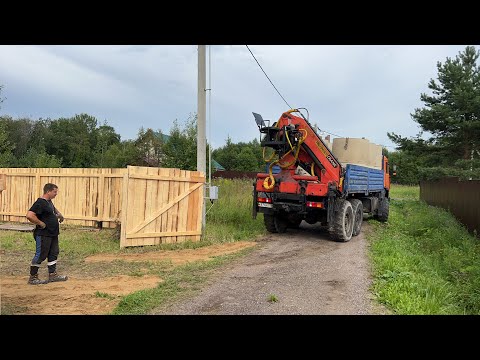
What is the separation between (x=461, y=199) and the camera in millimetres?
14430

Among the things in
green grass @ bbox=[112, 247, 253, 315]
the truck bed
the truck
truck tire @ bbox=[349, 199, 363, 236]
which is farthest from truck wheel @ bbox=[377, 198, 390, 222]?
green grass @ bbox=[112, 247, 253, 315]

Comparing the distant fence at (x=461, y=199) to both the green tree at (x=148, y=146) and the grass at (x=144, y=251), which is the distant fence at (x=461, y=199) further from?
the green tree at (x=148, y=146)

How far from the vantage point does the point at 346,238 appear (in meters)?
10.4

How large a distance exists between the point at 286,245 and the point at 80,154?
49.2 m

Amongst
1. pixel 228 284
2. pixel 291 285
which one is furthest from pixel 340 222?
pixel 228 284

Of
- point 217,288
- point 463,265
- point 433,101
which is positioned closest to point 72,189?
point 217,288

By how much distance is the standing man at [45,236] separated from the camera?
609 centimetres

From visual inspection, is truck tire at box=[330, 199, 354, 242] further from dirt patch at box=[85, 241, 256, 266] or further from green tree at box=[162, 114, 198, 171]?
green tree at box=[162, 114, 198, 171]

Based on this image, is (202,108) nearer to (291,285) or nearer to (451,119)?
(291,285)

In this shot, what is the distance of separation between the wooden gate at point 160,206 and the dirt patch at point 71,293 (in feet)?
8.15

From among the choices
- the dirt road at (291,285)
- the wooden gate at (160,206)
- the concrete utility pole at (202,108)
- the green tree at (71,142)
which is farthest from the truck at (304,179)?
the green tree at (71,142)

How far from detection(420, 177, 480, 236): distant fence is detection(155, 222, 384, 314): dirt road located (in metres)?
5.05

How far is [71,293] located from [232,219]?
7.63m
